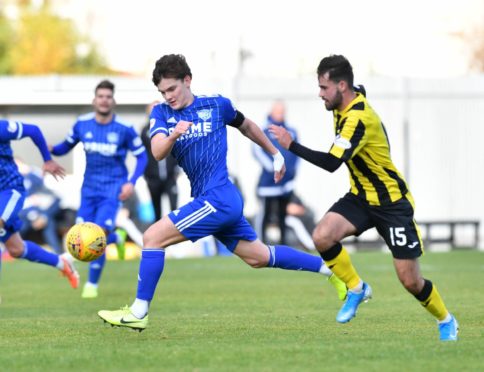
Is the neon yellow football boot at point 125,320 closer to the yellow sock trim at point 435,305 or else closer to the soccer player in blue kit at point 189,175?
the soccer player in blue kit at point 189,175

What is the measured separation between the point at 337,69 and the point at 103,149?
564 centimetres

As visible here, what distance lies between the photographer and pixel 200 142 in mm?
8891

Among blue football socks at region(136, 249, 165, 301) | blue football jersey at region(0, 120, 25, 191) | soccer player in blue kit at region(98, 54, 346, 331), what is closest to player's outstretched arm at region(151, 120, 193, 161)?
soccer player in blue kit at region(98, 54, 346, 331)

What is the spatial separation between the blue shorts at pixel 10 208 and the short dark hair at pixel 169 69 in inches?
147

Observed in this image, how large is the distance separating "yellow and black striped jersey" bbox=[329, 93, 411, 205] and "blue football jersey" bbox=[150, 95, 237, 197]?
0.92 m

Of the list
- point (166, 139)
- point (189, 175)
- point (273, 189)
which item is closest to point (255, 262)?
point (189, 175)

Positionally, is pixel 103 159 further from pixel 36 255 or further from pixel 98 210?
pixel 36 255

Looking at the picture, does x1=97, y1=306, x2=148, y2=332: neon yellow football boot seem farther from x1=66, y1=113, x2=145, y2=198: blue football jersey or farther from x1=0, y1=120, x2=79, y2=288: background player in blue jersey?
x1=66, y1=113, x2=145, y2=198: blue football jersey

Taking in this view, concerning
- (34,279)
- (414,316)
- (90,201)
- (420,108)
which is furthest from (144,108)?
(414,316)

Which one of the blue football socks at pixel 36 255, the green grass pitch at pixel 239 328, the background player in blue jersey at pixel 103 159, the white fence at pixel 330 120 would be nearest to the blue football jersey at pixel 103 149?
the background player in blue jersey at pixel 103 159

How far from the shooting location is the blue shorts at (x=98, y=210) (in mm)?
13648

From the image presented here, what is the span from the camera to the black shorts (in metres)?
8.41

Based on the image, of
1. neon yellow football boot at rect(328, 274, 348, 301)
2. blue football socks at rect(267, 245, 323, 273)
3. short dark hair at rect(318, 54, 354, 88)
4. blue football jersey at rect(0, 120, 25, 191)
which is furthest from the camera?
blue football jersey at rect(0, 120, 25, 191)

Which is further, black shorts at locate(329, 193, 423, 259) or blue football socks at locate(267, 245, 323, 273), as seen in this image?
blue football socks at locate(267, 245, 323, 273)
